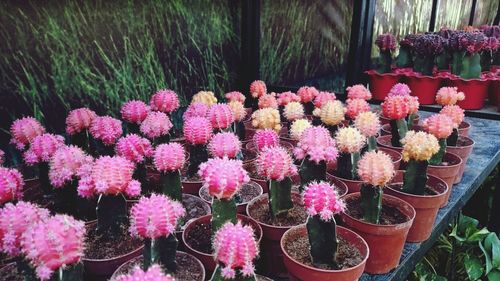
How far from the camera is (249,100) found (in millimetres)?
2641

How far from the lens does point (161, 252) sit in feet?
2.86

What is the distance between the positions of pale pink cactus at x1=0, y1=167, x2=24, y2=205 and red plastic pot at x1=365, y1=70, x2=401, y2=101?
2169 millimetres

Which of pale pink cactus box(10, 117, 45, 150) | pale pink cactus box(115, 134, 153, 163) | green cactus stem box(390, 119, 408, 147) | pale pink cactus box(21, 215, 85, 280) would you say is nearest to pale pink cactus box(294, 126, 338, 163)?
pale pink cactus box(115, 134, 153, 163)

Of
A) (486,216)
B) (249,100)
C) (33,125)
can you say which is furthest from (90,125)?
(486,216)

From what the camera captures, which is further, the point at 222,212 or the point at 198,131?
the point at 198,131

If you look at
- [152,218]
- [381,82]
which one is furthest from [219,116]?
[381,82]

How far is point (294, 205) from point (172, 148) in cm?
41

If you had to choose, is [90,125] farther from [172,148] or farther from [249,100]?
[249,100]

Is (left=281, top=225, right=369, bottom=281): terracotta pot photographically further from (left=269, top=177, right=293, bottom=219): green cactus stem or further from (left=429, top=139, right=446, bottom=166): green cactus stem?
(left=429, top=139, right=446, bottom=166): green cactus stem

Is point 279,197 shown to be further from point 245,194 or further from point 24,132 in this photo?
point 24,132

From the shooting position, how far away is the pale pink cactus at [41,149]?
1.20 metres

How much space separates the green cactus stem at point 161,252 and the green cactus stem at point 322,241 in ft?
1.01

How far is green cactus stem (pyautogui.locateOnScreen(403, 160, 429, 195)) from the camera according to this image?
131 centimetres

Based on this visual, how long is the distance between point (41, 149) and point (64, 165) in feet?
0.47
